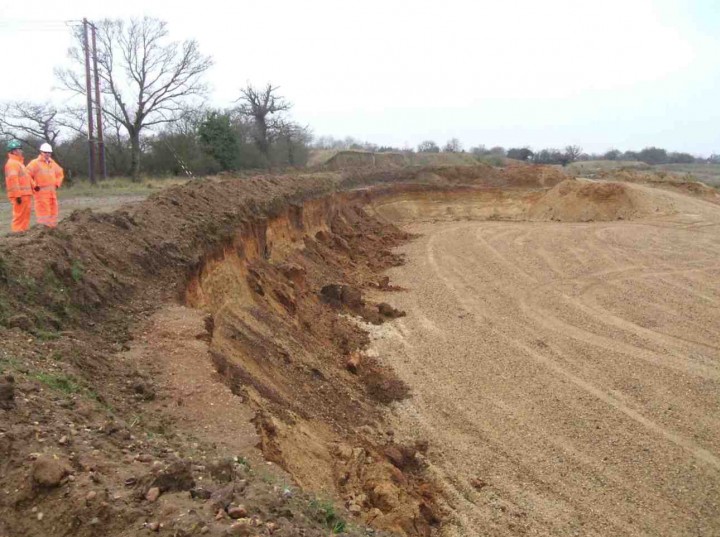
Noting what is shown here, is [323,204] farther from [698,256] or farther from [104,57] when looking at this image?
[104,57]

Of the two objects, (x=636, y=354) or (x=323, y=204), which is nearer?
(x=636, y=354)

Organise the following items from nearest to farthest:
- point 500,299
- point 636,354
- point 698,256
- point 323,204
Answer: point 636,354
point 500,299
point 698,256
point 323,204

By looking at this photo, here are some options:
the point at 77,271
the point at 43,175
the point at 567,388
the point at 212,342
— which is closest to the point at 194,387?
the point at 212,342

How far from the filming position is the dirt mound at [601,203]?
2561 cm

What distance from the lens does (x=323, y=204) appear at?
20.0m

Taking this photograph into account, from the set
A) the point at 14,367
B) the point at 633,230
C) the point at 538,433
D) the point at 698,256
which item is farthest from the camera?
the point at 633,230

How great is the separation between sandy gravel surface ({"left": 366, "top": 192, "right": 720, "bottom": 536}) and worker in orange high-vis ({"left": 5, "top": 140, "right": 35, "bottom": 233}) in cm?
620

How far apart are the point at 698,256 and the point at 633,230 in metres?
4.26

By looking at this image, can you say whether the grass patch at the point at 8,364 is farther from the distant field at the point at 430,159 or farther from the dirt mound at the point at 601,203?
the distant field at the point at 430,159

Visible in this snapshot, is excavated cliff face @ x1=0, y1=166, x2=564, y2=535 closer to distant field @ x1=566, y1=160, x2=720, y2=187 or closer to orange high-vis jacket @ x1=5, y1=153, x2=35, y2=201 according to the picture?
orange high-vis jacket @ x1=5, y1=153, x2=35, y2=201

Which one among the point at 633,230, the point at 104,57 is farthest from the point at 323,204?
the point at 104,57

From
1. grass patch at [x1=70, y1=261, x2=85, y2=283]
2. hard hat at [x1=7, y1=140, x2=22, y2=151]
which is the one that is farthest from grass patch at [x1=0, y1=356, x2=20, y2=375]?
hard hat at [x1=7, y1=140, x2=22, y2=151]

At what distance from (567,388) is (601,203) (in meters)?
19.4

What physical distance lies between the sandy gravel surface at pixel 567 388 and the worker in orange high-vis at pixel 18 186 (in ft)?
20.3
